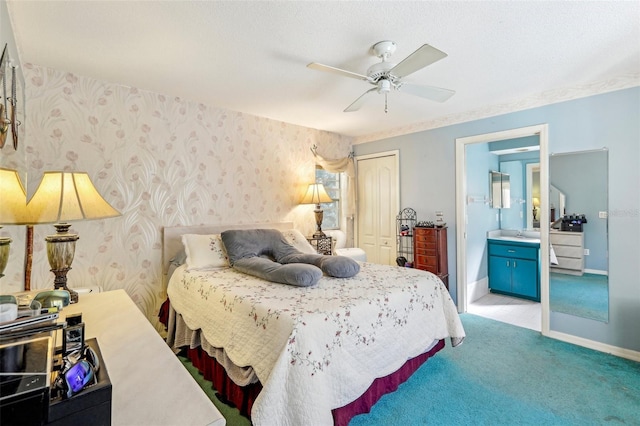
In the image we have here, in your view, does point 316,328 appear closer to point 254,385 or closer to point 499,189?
point 254,385

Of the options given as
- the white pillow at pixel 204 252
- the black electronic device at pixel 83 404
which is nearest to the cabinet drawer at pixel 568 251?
the white pillow at pixel 204 252

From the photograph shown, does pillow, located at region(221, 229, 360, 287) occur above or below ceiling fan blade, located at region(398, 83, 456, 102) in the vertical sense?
below

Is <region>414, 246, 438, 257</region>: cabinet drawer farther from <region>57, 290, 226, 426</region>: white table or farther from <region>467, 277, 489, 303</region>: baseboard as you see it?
<region>57, 290, 226, 426</region>: white table

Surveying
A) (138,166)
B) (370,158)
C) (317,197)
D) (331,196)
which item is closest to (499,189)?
(370,158)

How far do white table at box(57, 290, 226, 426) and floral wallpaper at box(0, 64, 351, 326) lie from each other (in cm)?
122

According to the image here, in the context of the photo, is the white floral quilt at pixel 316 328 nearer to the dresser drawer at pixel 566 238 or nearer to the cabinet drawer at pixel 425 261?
the cabinet drawer at pixel 425 261

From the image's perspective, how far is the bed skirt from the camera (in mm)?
1724

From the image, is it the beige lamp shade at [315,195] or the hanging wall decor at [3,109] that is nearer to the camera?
the hanging wall decor at [3,109]

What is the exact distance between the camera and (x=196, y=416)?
743mm

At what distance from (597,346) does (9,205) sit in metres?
4.25

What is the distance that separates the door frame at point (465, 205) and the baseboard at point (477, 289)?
12.9 inches

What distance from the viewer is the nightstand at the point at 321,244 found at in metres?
4.02

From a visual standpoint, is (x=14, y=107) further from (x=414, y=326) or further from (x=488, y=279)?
(x=488, y=279)

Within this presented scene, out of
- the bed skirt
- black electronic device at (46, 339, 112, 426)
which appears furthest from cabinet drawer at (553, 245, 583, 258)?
black electronic device at (46, 339, 112, 426)
